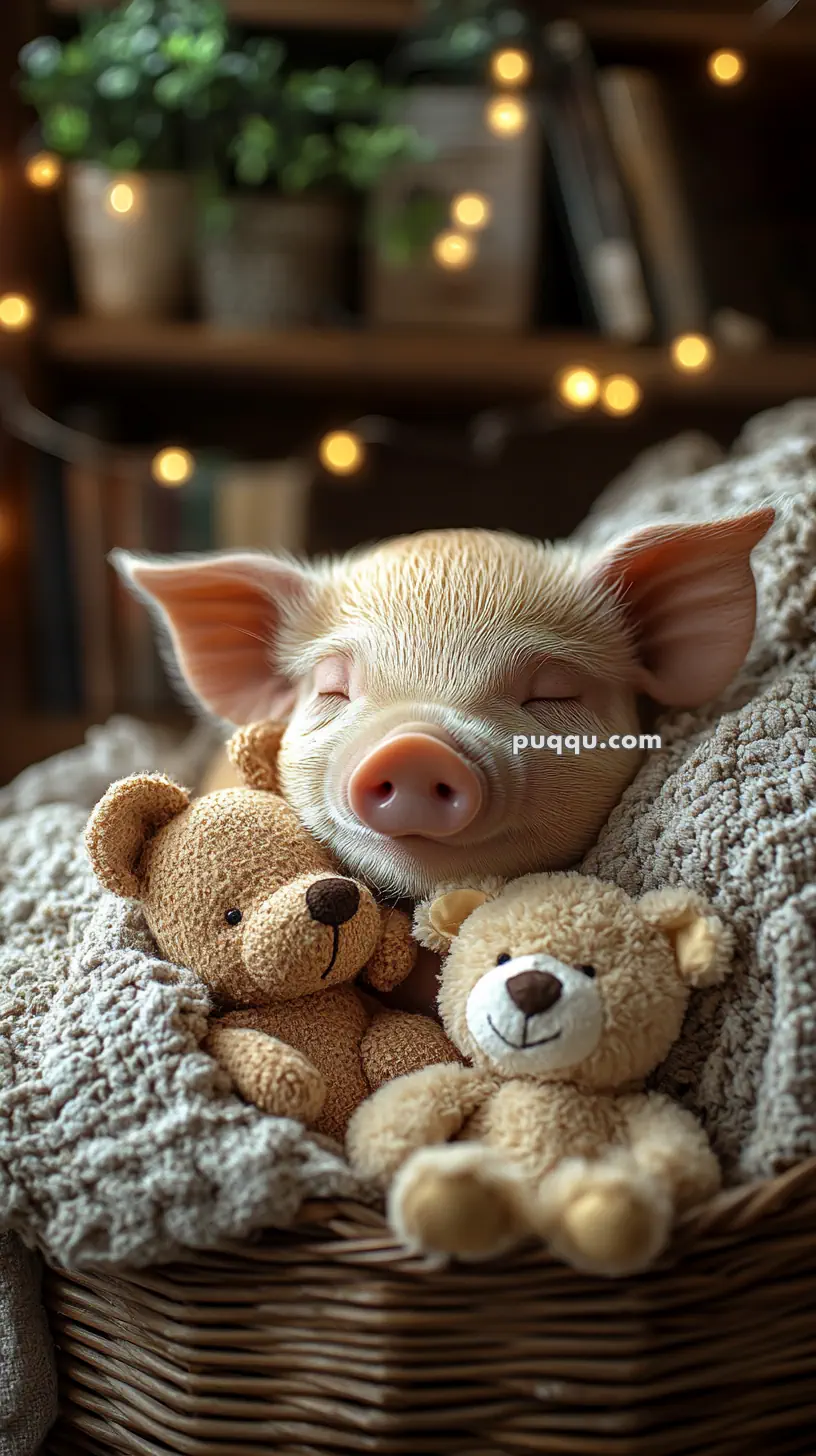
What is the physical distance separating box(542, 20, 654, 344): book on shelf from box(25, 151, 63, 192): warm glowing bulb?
559 mm

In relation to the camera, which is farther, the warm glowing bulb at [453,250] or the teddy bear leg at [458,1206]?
the warm glowing bulb at [453,250]

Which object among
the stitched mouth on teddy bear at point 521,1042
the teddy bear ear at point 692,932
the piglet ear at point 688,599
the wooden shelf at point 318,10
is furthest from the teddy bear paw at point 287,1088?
the wooden shelf at point 318,10

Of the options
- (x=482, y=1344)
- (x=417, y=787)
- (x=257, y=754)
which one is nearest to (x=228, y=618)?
(x=257, y=754)

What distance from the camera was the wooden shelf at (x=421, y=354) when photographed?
1362mm

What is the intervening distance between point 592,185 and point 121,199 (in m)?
0.53

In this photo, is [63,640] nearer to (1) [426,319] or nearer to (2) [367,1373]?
(1) [426,319]

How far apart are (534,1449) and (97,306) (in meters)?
1.26

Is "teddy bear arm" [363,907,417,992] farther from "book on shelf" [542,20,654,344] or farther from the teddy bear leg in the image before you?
"book on shelf" [542,20,654,344]

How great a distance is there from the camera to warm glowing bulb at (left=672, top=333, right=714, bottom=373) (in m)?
1.34

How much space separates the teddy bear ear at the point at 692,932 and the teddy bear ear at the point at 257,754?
26 centimetres

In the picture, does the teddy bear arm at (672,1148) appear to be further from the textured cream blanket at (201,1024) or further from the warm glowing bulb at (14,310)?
the warm glowing bulb at (14,310)

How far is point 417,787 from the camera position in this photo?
2.19 feet

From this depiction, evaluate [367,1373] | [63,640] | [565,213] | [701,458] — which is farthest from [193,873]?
[565,213]

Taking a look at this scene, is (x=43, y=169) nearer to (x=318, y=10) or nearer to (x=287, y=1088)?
(x=318, y=10)
